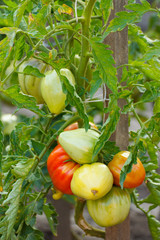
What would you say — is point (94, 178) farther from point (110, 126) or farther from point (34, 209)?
point (34, 209)

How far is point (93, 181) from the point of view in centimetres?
62

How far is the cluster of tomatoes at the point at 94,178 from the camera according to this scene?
626 millimetres

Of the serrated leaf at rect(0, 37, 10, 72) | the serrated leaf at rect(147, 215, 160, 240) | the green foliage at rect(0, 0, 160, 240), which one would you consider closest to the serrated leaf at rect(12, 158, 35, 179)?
the green foliage at rect(0, 0, 160, 240)

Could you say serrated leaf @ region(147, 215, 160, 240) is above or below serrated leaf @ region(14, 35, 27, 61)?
below

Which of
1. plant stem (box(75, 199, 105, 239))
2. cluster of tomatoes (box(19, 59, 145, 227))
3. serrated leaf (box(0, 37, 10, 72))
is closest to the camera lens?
serrated leaf (box(0, 37, 10, 72))

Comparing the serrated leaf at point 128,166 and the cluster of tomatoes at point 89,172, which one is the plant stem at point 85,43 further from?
the serrated leaf at point 128,166

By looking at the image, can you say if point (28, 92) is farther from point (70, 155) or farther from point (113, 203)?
point (113, 203)

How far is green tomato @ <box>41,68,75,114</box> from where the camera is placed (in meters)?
0.66

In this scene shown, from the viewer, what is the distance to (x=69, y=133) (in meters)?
0.69

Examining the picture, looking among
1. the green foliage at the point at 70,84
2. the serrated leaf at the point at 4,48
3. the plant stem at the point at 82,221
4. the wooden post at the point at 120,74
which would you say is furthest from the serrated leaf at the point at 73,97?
the plant stem at the point at 82,221

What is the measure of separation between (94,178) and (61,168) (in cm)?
11

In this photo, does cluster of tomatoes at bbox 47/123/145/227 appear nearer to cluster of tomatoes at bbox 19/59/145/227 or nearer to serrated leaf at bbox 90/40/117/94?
cluster of tomatoes at bbox 19/59/145/227

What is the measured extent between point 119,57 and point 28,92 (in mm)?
238

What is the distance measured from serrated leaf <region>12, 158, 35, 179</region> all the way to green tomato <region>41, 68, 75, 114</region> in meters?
0.12
